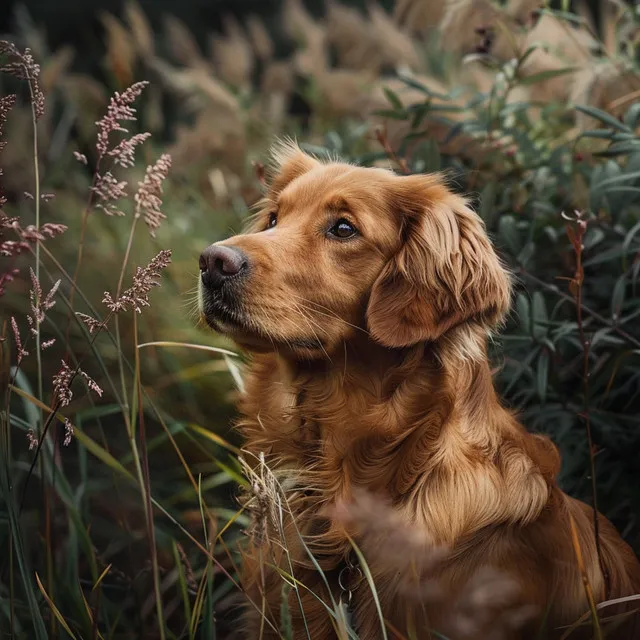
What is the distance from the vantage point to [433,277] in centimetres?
230

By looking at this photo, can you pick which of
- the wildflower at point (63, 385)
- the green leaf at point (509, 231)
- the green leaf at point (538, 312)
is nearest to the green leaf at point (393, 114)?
the green leaf at point (509, 231)

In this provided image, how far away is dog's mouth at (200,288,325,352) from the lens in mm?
2123

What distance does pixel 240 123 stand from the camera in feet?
16.0

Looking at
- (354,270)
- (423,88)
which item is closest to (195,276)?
(423,88)

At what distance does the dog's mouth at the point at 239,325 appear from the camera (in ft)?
6.97

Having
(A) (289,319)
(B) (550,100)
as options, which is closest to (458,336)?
(A) (289,319)

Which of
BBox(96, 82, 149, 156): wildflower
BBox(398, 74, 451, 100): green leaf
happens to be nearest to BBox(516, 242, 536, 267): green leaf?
BBox(398, 74, 451, 100): green leaf

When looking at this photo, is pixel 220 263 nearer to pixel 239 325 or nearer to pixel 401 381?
pixel 239 325

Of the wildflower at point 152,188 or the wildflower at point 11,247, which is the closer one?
the wildflower at point 11,247

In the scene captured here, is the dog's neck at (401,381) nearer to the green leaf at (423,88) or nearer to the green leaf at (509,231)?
the green leaf at (509,231)

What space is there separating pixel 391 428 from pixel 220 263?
0.64 meters

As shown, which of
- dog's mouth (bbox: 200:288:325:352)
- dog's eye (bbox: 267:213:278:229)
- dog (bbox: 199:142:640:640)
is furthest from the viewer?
dog's eye (bbox: 267:213:278:229)

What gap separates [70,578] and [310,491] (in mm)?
847

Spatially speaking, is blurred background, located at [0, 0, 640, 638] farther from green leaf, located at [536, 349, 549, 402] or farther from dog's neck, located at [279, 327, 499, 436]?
dog's neck, located at [279, 327, 499, 436]
